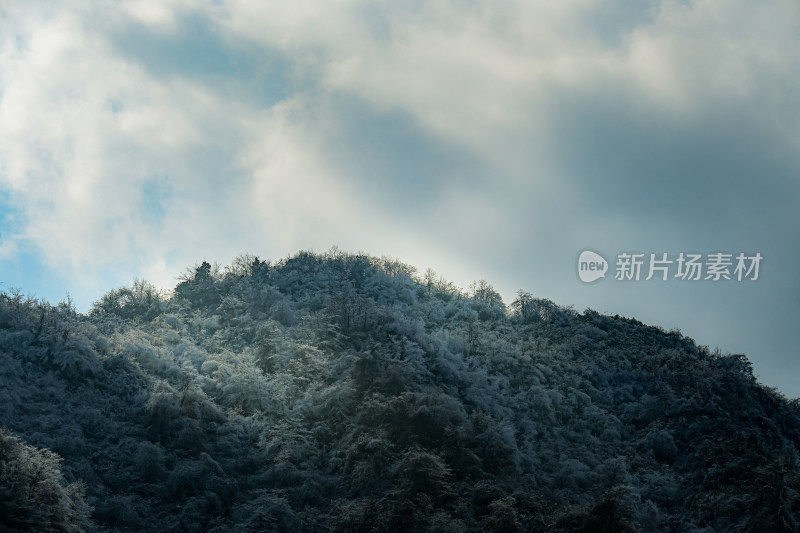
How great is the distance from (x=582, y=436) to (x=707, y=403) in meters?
16.1

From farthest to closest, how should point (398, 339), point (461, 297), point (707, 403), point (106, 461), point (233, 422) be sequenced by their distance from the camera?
1. point (461, 297)
2. point (398, 339)
3. point (707, 403)
4. point (233, 422)
5. point (106, 461)

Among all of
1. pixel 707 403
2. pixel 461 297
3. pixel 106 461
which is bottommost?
pixel 106 461

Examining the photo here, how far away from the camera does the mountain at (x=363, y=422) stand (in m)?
44.8

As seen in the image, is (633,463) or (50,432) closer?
(50,432)

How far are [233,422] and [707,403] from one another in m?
50.9

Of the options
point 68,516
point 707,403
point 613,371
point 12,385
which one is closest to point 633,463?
point 707,403

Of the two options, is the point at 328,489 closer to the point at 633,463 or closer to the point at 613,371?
the point at 633,463

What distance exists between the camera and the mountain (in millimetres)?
44750

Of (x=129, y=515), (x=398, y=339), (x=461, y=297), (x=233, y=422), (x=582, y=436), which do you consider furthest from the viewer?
(x=461, y=297)

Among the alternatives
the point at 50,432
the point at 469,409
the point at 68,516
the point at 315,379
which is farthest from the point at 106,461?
the point at 469,409

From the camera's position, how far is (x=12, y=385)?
55031mm

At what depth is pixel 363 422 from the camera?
191 feet

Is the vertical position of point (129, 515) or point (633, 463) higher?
point (633, 463)

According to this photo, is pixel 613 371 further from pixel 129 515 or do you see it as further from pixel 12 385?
pixel 12 385
